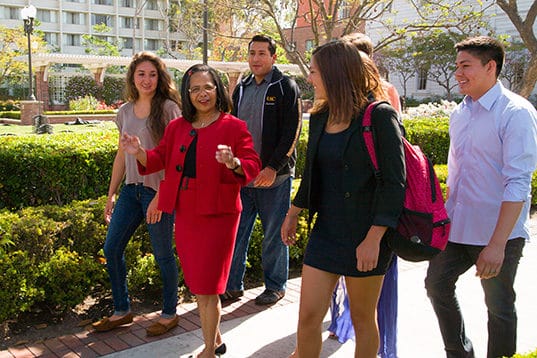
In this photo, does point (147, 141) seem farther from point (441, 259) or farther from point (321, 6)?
→ point (321, 6)

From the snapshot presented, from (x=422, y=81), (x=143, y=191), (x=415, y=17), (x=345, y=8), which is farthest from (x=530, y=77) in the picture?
A: (x=422, y=81)

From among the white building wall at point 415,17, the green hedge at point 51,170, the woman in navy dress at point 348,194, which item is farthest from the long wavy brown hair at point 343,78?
the white building wall at point 415,17

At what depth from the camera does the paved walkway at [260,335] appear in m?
3.78

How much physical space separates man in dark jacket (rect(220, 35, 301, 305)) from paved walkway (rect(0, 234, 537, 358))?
24cm

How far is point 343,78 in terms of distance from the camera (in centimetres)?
272

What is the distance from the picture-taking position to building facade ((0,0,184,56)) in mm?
69275

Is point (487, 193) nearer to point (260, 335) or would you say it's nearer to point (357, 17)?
point (260, 335)

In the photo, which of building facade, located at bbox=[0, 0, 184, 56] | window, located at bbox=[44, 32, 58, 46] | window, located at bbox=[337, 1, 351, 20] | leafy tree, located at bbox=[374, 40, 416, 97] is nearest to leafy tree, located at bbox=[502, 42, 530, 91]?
leafy tree, located at bbox=[374, 40, 416, 97]

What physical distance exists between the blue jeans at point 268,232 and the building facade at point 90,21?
65.9 metres

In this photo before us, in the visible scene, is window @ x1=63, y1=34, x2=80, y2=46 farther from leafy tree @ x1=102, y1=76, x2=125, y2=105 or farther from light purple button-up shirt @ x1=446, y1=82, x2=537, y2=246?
light purple button-up shirt @ x1=446, y1=82, x2=537, y2=246

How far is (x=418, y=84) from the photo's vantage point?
158ft

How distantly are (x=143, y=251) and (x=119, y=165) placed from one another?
977 mm

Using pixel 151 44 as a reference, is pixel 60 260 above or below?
below

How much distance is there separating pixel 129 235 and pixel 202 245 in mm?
913
